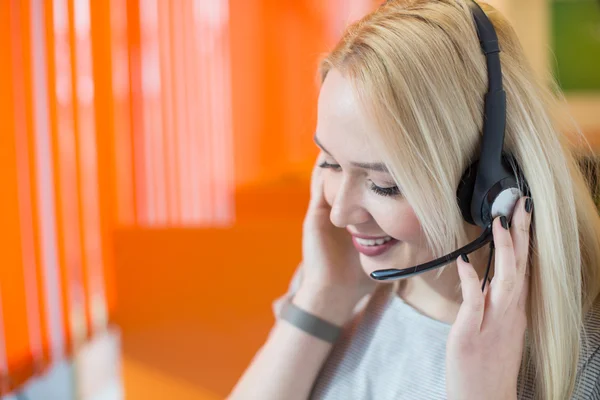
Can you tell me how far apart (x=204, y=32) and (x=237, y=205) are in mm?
1149

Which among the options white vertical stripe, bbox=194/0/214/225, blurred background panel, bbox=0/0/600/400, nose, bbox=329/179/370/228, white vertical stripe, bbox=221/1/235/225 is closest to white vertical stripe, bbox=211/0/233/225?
white vertical stripe, bbox=221/1/235/225

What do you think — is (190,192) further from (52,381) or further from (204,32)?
(52,381)

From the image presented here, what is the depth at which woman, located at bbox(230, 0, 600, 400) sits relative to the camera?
2.81ft

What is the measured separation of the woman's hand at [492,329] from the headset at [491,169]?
27 mm

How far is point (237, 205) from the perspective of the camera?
11.0 ft

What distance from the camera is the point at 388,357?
3.60ft

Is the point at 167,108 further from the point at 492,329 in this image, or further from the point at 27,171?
the point at 492,329

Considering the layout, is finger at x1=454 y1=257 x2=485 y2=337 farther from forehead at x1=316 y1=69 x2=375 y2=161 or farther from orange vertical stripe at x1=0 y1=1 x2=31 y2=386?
orange vertical stripe at x1=0 y1=1 x2=31 y2=386

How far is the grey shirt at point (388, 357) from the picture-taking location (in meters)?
1.02

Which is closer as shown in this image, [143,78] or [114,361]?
[114,361]

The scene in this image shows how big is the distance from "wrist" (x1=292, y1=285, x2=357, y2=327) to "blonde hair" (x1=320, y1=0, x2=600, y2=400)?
284 millimetres

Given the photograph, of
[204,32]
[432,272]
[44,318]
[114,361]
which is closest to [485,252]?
[432,272]

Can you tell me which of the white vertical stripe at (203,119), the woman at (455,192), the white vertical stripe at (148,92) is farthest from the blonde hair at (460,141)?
the white vertical stripe at (203,119)

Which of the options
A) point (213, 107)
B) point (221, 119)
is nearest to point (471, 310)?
point (213, 107)
